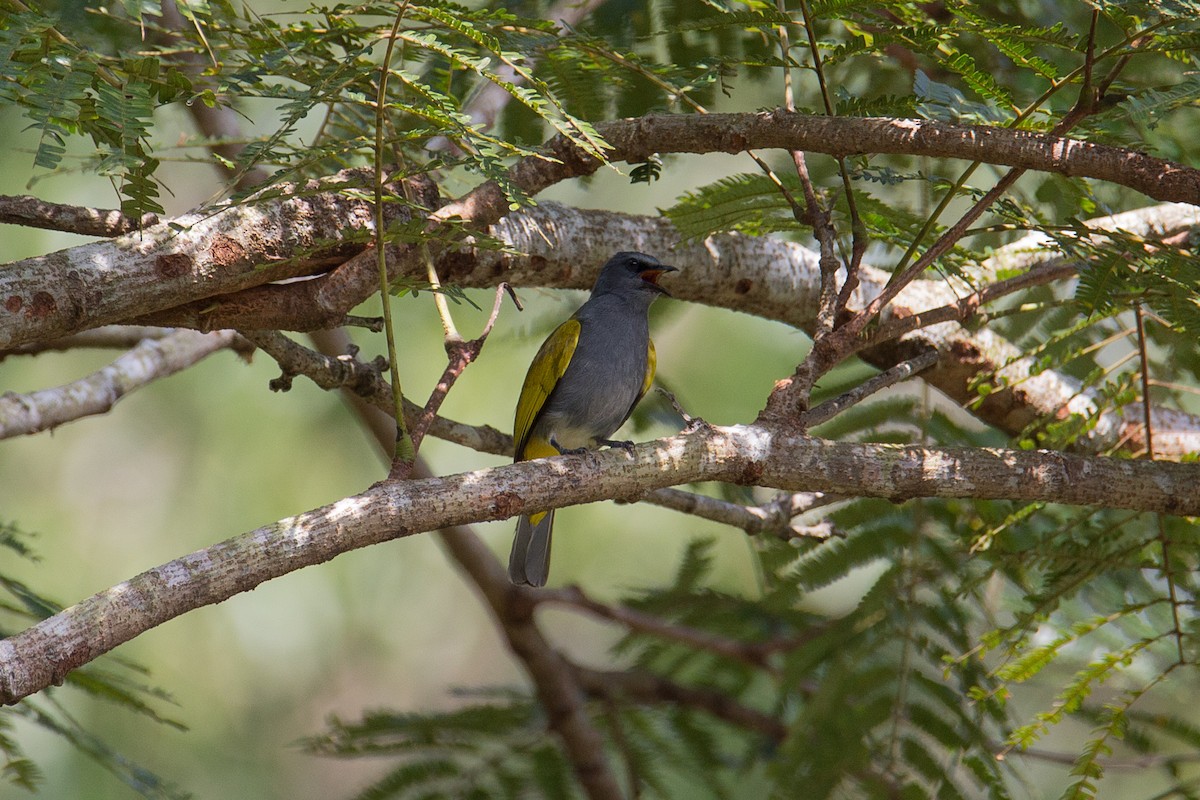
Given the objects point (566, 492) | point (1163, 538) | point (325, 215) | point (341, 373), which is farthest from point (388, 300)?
point (1163, 538)

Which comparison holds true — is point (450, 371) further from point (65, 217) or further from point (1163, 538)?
point (1163, 538)

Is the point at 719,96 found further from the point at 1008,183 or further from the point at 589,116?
the point at 1008,183

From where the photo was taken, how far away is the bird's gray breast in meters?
Answer: 4.53

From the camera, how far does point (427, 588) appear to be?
35.3 ft

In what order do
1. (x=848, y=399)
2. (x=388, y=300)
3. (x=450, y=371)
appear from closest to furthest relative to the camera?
(x=388, y=300) < (x=450, y=371) < (x=848, y=399)

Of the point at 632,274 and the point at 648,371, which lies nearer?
the point at 632,274

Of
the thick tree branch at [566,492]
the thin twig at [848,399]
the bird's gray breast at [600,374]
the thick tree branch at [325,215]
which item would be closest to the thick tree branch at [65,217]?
the thick tree branch at [325,215]

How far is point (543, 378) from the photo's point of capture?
14.6ft

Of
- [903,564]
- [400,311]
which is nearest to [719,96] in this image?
[400,311]

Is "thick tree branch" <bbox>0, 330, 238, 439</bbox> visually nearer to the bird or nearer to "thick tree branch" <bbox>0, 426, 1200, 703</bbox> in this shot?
the bird

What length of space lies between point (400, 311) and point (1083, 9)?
4.75 metres

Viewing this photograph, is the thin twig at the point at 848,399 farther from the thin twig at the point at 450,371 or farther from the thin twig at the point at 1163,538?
the thin twig at the point at 450,371

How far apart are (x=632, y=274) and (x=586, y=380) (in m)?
0.48

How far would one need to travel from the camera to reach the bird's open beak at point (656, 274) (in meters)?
4.18
